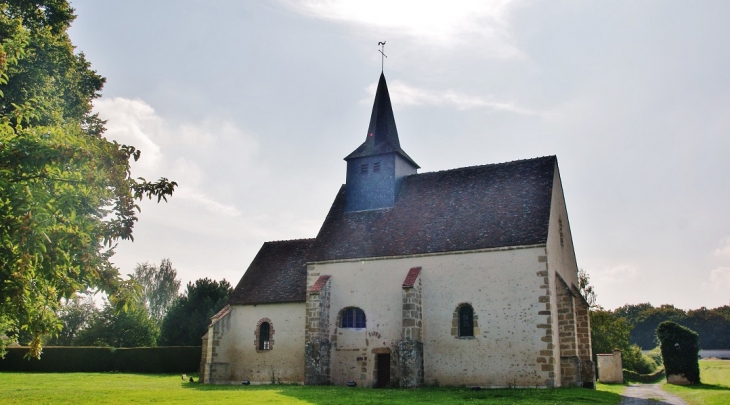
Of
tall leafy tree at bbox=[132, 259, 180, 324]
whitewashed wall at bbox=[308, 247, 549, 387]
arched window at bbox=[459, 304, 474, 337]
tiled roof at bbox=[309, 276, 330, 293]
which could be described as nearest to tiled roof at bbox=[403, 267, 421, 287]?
whitewashed wall at bbox=[308, 247, 549, 387]

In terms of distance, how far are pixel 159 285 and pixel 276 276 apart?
144 feet

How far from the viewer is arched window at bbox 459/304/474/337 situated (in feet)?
73.6

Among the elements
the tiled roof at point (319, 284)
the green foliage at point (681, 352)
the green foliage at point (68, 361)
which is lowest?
the green foliage at point (68, 361)

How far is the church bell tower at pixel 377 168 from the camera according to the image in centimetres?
2770

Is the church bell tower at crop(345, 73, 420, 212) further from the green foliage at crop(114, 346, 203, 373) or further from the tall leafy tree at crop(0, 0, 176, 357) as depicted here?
the green foliage at crop(114, 346, 203, 373)

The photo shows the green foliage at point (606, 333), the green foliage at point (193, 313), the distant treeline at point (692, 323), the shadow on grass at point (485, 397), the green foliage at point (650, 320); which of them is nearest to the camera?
the shadow on grass at point (485, 397)

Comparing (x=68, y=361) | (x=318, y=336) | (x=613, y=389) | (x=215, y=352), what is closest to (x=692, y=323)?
(x=613, y=389)

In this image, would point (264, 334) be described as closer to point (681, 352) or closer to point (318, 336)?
point (318, 336)

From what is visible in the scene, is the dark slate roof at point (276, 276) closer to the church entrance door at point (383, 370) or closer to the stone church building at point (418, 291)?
the stone church building at point (418, 291)

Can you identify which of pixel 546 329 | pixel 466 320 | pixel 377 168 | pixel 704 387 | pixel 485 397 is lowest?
pixel 704 387

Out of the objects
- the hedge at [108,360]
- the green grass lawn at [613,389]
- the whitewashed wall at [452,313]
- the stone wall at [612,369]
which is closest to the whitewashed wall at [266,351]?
the whitewashed wall at [452,313]

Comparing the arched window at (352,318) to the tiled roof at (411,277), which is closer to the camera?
the tiled roof at (411,277)

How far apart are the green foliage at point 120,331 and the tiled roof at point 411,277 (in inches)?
1327

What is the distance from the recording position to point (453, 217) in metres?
24.8
